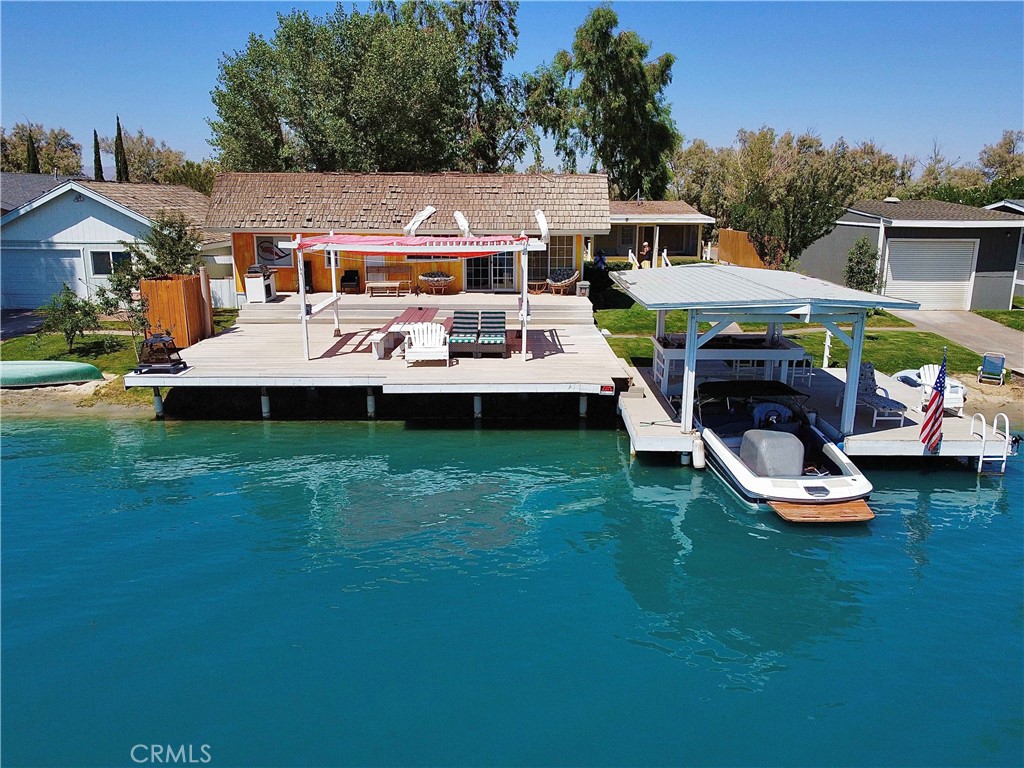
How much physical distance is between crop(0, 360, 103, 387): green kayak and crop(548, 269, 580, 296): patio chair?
520 inches

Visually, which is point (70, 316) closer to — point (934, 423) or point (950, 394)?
point (934, 423)

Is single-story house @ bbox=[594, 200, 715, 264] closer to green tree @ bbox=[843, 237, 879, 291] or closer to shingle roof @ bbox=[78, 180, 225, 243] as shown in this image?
green tree @ bbox=[843, 237, 879, 291]

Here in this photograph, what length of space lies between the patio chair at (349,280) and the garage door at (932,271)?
1801 centimetres

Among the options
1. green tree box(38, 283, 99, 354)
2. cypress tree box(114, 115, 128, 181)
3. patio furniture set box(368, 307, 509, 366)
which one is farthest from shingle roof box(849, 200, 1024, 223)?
cypress tree box(114, 115, 128, 181)

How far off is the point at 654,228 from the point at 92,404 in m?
27.4

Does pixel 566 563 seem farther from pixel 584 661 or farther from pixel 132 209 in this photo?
pixel 132 209

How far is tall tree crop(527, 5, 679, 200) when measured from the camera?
39.4 meters

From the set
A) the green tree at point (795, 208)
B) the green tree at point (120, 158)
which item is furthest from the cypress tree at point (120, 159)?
the green tree at point (795, 208)

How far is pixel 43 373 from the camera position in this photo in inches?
737

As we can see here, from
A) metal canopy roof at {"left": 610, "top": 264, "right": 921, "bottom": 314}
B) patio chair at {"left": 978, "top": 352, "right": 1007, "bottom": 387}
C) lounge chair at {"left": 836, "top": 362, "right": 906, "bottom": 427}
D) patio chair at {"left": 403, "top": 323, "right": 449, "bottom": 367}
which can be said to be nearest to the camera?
metal canopy roof at {"left": 610, "top": 264, "right": 921, "bottom": 314}

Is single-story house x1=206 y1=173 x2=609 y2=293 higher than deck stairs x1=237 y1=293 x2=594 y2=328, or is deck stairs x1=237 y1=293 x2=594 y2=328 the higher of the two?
single-story house x1=206 y1=173 x2=609 y2=293

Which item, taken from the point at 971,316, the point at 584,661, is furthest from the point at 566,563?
the point at 971,316

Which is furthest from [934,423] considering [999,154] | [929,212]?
[999,154]

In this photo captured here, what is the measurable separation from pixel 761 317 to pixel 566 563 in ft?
19.8
